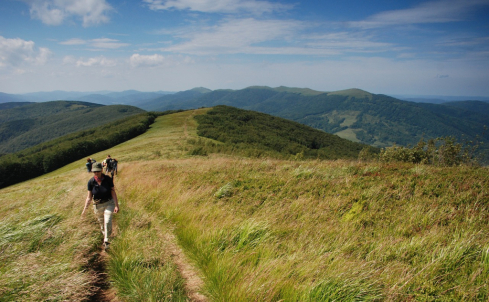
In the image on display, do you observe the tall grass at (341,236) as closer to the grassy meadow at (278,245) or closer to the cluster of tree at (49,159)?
the grassy meadow at (278,245)

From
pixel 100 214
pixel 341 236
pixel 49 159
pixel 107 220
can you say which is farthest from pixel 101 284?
pixel 49 159

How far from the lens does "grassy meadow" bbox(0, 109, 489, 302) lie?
289 cm

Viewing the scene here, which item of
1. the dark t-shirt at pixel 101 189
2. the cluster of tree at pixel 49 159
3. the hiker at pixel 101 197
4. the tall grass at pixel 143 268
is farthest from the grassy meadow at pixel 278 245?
the cluster of tree at pixel 49 159

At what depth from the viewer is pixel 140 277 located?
356 centimetres

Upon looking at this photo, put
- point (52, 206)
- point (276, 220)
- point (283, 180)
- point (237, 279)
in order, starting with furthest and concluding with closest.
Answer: point (283, 180) < point (52, 206) < point (276, 220) < point (237, 279)

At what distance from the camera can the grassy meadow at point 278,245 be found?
2.89 meters

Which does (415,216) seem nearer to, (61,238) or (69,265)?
(69,265)

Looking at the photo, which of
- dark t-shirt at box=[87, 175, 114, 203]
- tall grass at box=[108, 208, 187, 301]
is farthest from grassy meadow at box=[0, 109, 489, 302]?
dark t-shirt at box=[87, 175, 114, 203]

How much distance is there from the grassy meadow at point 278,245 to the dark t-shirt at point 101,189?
69 centimetres

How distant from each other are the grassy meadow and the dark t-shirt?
692 mm

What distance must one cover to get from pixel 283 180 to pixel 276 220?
322cm

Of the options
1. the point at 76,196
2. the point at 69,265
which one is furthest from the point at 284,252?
the point at 76,196

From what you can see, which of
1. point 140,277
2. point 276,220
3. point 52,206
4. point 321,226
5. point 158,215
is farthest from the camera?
point 52,206

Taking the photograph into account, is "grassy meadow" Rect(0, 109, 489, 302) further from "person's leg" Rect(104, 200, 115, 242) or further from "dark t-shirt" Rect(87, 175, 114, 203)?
"dark t-shirt" Rect(87, 175, 114, 203)
